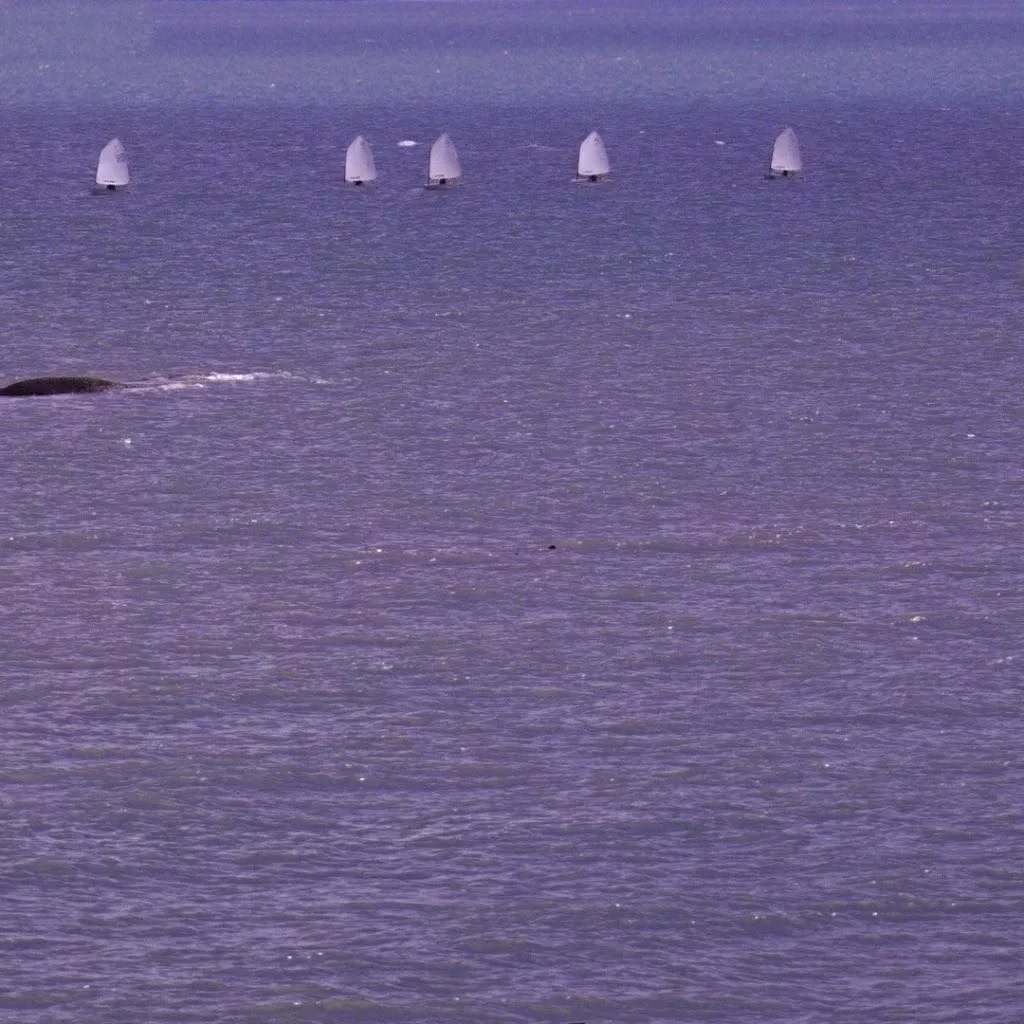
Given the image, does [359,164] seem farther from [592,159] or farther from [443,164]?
[592,159]

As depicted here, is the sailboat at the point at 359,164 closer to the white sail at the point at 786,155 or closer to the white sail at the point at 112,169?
the white sail at the point at 112,169

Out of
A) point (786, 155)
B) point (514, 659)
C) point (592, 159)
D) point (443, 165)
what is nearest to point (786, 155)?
point (786, 155)

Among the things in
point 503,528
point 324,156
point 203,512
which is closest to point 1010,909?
point 503,528

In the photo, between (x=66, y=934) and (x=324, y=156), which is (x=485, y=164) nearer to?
(x=324, y=156)

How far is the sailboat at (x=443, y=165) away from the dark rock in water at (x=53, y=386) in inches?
3002

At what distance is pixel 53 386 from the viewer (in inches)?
2943

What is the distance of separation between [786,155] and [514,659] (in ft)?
370

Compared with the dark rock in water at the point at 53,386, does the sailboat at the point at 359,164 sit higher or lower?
higher

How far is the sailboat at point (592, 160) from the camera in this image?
154m

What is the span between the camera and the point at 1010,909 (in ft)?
119

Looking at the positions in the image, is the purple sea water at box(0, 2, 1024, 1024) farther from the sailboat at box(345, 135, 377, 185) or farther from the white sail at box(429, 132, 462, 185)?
the sailboat at box(345, 135, 377, 185)

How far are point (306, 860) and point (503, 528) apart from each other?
68.9ft

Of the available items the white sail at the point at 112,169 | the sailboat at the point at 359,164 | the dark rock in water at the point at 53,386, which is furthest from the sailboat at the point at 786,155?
the dark rock in water at the point at 53,386

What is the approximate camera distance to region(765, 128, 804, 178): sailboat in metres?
156
